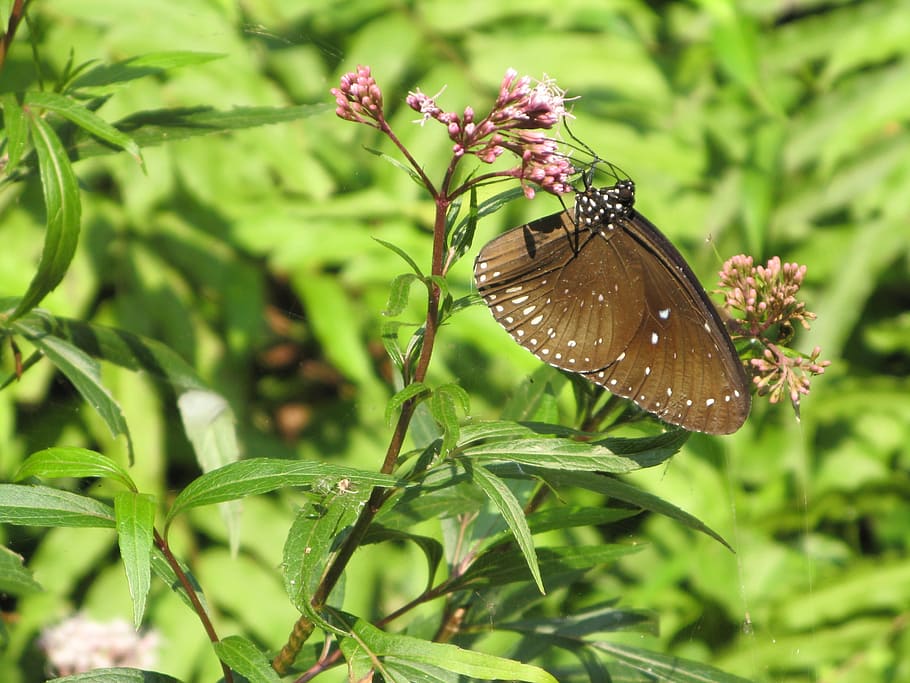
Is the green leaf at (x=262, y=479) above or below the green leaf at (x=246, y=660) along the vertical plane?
above

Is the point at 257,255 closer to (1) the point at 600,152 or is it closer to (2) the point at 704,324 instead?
(1) the point at 600,152

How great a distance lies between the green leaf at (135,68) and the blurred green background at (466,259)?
57 centimetres

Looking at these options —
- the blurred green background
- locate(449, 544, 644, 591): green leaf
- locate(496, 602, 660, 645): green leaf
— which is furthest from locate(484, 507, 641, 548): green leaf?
the blurred green background

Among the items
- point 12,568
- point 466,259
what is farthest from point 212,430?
point 466,259

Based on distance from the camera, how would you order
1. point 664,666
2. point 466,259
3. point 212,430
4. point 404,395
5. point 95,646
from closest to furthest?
point 404,395
point 664,666
point 212,430
point 95,646
point 466,259

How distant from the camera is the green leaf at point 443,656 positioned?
0.64m

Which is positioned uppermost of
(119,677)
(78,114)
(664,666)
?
(78,114)

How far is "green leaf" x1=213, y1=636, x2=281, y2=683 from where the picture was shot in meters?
0.62

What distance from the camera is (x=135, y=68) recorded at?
0.89 m

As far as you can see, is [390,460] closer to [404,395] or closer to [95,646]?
[404,395]

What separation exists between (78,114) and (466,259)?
0.99 m

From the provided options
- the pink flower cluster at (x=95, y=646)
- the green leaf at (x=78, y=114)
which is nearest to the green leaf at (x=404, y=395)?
the green leaf at (x=78, y=114)

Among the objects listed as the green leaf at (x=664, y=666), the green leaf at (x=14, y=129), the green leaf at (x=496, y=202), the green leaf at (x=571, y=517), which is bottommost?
the green leaf at (x=664, y=666)

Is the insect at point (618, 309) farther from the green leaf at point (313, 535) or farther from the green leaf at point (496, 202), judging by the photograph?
the green leaf at point (313, 535)
